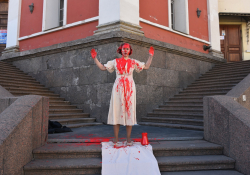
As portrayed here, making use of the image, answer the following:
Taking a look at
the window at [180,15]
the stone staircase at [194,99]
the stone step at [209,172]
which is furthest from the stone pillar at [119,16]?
the stone step at [209,172]

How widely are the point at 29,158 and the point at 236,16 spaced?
15070 millimetres

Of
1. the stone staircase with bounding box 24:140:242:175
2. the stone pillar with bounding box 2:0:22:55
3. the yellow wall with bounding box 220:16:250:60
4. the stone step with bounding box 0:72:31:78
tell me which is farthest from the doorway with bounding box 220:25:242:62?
the stone pillar with bounding box 2:0:22:55

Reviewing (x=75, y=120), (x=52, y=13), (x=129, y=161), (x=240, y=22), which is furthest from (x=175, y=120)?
(x=240, y=22)

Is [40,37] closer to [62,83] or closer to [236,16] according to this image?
[62,83]

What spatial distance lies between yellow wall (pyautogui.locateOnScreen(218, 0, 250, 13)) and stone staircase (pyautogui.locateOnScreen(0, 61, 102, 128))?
1118 cm

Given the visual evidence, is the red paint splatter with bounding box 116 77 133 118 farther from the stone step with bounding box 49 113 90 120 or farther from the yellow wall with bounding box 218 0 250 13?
the yellow wall with bounding box 218 0 250 13

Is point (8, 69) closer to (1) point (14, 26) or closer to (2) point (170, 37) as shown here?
(1) point (14, 26)

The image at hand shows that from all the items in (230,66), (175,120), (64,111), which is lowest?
(175,120)

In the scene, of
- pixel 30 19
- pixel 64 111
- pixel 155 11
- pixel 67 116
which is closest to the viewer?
pixel 67 116

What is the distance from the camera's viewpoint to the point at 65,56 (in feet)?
29.4

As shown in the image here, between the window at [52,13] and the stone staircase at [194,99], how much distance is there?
6193mm

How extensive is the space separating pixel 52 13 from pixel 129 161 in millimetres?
9099

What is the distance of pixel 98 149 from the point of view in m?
4.07

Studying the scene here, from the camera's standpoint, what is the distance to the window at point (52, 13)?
10.5 meters
